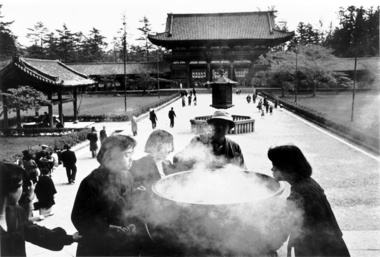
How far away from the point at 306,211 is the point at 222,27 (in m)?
45.8

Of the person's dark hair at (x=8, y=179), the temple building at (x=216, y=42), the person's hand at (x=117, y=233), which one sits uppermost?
the temple building at (x=216, y=42)

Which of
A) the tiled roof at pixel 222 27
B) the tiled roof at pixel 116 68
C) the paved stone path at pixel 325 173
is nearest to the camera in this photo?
the paved stone path at pixel 325 173

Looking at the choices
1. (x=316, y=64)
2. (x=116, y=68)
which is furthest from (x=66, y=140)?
(x=116, y=68)

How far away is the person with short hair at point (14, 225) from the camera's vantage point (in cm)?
230

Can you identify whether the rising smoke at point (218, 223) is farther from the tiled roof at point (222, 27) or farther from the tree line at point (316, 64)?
the tiled roof at point (222, 27)

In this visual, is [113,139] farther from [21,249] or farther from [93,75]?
[93,75]

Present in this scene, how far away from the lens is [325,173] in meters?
9.55

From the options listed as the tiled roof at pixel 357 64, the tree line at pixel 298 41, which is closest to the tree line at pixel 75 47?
the tree line at pixel 298 41

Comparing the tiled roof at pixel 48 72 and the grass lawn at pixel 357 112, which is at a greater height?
the tiled roof at pixel 48 72

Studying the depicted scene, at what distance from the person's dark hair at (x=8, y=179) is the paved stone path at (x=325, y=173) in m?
1.86

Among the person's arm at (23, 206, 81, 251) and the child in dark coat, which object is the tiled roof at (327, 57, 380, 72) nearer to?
the child in dark coat

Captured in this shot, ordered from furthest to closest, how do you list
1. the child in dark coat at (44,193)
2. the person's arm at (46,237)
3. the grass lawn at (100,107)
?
the grass lawn at (100,107) < the child in dark coat at (44,193) < the person's arm at (46,237)

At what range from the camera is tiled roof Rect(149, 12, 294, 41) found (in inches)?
1775

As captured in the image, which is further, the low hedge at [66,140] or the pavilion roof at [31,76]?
the pavilion roof at [31,76]
